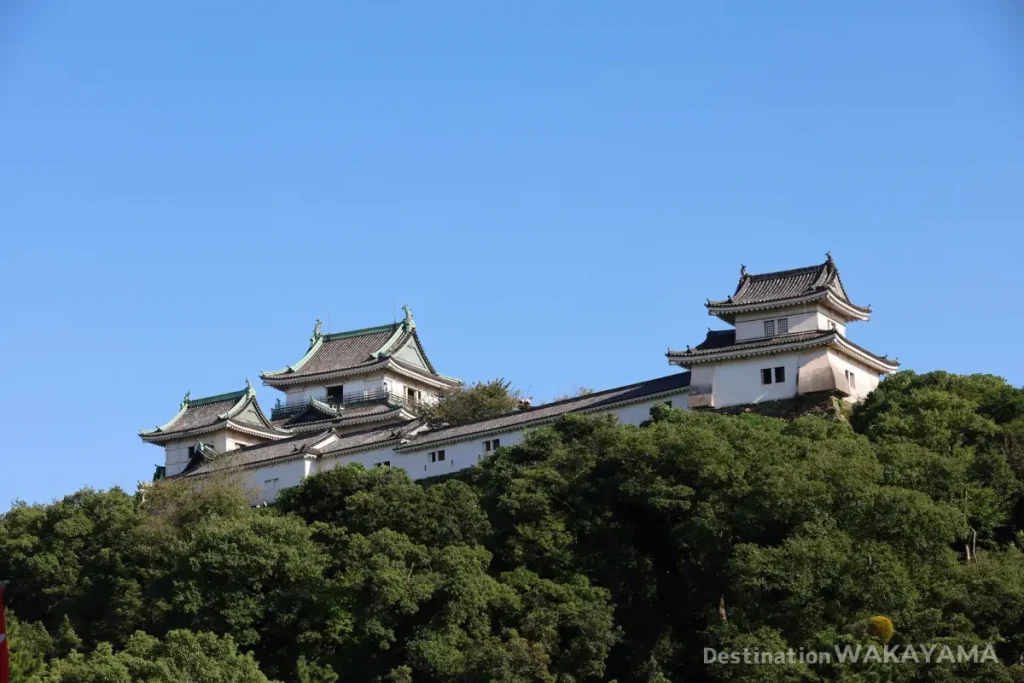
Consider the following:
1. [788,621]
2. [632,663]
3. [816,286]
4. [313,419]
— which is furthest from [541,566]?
[313,419]

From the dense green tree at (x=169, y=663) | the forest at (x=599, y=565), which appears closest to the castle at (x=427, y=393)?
the forest at (x=599, y=565)

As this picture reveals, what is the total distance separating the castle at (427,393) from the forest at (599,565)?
9.30ft

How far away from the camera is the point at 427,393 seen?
58562 mm

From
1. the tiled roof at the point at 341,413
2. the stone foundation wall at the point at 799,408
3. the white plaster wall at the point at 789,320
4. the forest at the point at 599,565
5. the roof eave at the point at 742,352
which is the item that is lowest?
the forest at the point at 599,565

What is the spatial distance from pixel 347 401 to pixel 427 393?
317 cm

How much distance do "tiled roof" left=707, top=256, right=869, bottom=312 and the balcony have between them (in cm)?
1552

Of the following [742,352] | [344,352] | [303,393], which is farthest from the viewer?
[344,352]

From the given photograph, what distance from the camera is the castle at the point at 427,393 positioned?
42438 mm

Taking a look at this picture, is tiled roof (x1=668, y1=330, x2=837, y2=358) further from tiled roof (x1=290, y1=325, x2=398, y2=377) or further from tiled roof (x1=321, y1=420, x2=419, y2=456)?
tiled roof (x1=290, y1=325, x2=398, y2=377)

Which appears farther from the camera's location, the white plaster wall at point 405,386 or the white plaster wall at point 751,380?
the white plaster wall at point 405,386

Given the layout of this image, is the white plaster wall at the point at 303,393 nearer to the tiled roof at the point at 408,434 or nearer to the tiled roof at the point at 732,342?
the tiled roof at the point at 408,434

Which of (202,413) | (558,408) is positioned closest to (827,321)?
(558,408)

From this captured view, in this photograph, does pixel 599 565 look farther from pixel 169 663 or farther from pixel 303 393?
pixel 303 393

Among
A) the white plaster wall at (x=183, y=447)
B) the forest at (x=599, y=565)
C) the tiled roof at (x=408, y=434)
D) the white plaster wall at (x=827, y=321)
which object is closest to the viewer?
the forest at (x=599, y=565)
